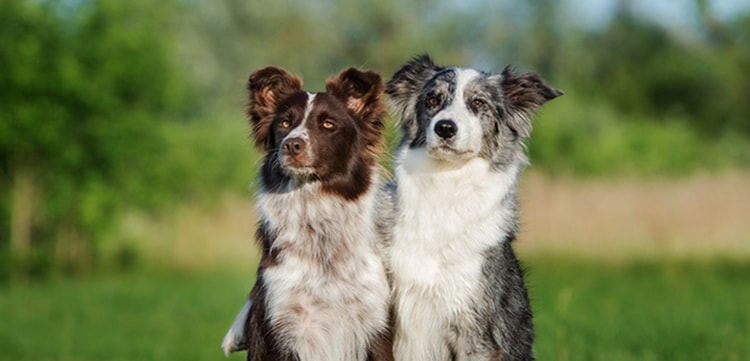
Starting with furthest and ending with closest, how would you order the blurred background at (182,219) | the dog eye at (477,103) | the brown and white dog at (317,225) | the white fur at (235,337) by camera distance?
the blurred background at (182,219) → the white fur at (235,337) → the dog eye at (477,103) → the brown and white dog at (317,225)

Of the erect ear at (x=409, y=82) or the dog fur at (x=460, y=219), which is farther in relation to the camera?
the erect ear at (x=409, y=82)

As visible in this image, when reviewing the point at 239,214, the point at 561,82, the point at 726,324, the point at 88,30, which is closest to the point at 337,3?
the point at 561,82

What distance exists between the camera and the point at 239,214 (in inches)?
956

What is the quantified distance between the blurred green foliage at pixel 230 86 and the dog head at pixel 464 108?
113 centimetres

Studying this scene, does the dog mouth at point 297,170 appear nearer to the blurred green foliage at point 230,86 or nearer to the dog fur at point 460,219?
the dog fur at point 460,219

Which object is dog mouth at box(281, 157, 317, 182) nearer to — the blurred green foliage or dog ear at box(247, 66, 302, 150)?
dog ear at box(247, 66, 302, 150)

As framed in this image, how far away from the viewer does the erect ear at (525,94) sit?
6734 mm

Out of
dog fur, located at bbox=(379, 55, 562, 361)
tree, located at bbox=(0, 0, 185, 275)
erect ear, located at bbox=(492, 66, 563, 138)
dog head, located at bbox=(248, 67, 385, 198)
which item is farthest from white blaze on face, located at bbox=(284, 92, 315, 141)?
tree, located at bbox=(0, 0, 185, 275)

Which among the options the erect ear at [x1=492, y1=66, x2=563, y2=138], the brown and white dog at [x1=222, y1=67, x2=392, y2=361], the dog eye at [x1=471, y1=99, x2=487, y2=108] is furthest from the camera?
the erect ear at [x1=492, y1=66, x2=563, y2=138]

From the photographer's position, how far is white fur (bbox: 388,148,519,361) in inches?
251

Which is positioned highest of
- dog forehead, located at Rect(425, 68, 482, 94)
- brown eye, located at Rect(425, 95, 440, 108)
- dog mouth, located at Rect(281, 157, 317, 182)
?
dog forehead, located at Rect(425, 68, 482, 94)

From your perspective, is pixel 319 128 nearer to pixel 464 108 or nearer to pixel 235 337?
pixel 464 108

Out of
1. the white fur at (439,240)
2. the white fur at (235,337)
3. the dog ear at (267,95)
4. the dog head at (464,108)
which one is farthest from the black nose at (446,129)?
the white fur at (235,337)

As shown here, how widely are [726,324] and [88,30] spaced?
13919 mm
